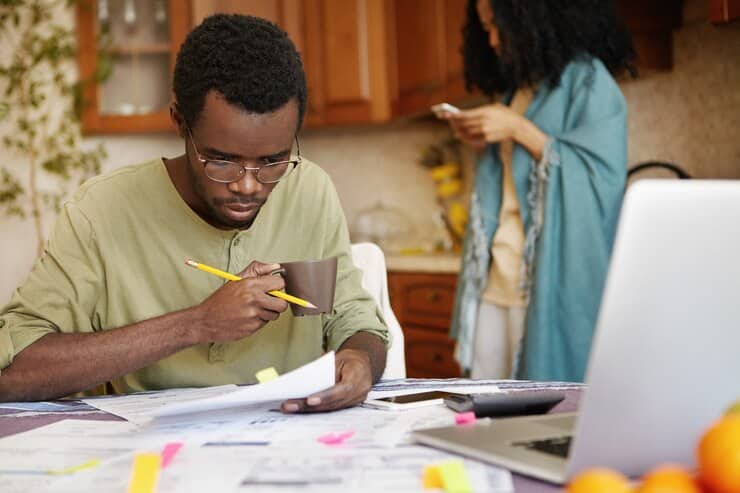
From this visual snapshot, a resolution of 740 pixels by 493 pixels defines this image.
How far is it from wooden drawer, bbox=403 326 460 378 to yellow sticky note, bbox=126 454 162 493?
2.73 meters

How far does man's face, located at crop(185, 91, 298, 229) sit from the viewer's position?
1.36 m

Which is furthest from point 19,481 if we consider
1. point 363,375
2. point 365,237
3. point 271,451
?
point 365,237

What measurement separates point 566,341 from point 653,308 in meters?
1.80

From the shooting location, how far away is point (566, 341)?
2402mm

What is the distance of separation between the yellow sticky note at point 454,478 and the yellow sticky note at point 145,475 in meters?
0.24

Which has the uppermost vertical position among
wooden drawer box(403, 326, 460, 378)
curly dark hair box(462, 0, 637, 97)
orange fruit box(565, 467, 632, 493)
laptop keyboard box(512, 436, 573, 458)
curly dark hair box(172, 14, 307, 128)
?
curly dark hair box(462, 0, 637, 97)

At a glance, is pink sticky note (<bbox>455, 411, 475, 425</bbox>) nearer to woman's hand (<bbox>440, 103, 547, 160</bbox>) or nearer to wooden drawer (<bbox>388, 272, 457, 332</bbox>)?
woman's hand (<bbox>440, 103, 547, 160</bbox>)

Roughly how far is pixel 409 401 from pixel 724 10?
4.90 ft

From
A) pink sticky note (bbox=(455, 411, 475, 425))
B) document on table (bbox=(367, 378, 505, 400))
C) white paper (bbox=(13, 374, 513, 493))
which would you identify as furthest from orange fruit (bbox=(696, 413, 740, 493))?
document on table (bbox=(367, 378, 505, 400))

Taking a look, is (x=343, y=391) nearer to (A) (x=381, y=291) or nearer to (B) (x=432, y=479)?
(B) (x=432, y=479)

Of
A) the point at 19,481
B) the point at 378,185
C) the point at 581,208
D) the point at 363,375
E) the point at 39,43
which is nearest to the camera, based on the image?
the point at 19,481

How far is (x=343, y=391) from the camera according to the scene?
1.14 m

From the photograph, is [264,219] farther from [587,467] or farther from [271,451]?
[587,467]

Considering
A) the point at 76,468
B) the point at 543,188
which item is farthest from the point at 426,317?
the point at 76,468
